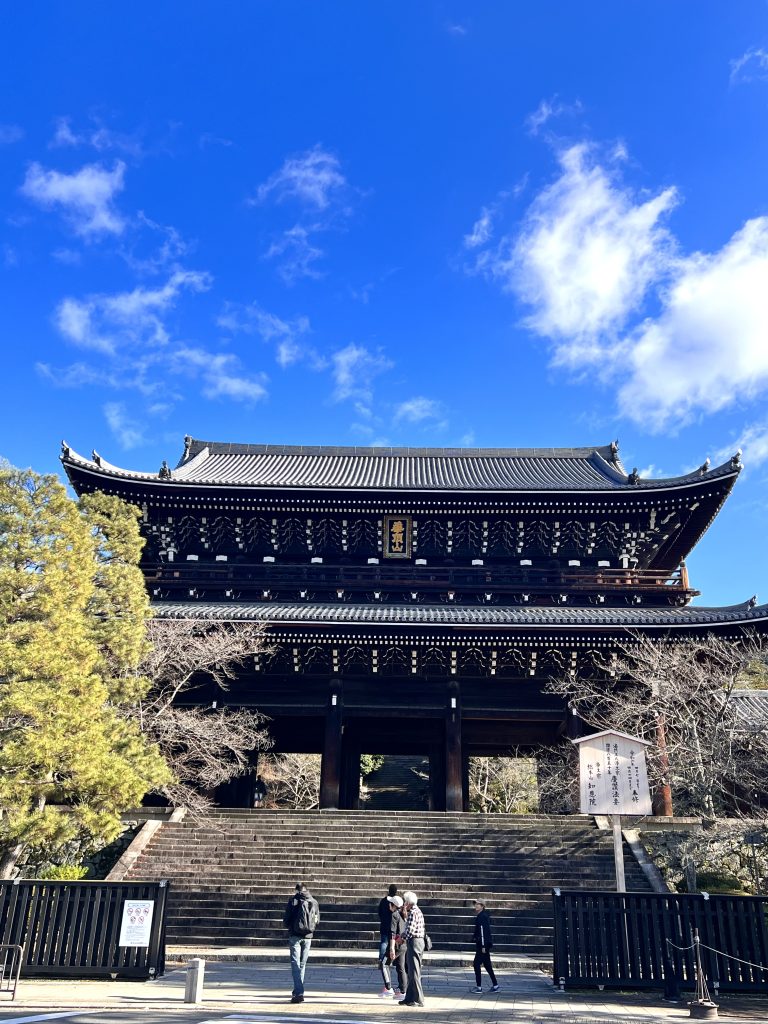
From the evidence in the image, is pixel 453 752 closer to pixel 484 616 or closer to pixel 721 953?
pixel 484 616

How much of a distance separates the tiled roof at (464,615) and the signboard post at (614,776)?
6221 mm

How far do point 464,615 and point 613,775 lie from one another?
8246 mm

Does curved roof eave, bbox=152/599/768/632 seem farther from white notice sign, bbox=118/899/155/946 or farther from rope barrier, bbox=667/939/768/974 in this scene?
rope barrier, bbox=667/939/768/974

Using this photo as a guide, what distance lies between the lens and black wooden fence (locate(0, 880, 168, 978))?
1102 cm

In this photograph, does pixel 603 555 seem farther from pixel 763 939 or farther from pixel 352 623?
pixel 763 939

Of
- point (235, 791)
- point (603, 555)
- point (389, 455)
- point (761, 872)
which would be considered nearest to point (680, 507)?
point (603, 555)

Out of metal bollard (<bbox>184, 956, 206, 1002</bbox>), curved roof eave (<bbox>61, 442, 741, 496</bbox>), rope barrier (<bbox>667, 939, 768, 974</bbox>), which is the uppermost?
curved roof eave (<bbox>61, 442, 741, 496</bbox>)

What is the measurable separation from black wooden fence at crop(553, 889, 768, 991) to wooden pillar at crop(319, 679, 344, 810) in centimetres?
932

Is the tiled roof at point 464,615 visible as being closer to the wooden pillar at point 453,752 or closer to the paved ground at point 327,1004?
the wooden pillar at point 453,752

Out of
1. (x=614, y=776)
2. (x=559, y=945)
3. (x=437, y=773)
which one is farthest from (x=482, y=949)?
(x=437, y=773)

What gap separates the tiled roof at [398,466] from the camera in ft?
91.0

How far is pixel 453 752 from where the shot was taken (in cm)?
2000

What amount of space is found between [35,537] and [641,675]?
49.3 ft

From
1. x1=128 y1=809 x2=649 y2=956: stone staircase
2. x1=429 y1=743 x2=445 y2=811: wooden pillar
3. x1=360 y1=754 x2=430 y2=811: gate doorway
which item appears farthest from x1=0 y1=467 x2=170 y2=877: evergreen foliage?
x1=360 y1=754 x2=430 y2=811: gate doorway
